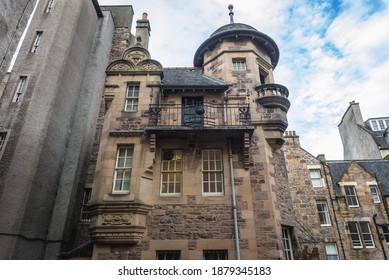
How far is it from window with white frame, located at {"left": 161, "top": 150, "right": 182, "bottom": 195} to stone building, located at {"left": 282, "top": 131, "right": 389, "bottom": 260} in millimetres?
10590

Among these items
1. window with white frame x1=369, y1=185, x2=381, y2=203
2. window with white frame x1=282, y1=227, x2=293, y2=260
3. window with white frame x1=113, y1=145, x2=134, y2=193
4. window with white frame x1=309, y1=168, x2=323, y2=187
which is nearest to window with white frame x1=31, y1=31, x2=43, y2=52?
window with white frame x1=113, y1=145, x2=134, y2=193

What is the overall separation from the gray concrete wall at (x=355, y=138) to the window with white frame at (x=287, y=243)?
19448mm

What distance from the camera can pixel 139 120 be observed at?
10070 mm

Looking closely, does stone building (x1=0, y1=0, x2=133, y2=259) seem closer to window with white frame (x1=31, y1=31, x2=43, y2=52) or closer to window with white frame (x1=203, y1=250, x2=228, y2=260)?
window with white frame (x1=31, y1=31, x2=43, y2=52)

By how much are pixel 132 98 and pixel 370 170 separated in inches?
812

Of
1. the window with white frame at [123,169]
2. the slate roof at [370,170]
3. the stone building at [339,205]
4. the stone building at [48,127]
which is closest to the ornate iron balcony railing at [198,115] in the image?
the window with white frame at [123,169]

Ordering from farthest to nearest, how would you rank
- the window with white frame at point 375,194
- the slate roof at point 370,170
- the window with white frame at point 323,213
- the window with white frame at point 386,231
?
the slate roof at point 370,170
the window with white frame at point 375,194
the window with white frame at point 323,213
the window with white frame at point 386,231

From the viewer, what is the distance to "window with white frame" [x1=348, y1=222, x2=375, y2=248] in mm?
16406

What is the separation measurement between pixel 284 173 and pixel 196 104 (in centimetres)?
513

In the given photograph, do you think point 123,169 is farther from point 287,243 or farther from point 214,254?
point 287,243

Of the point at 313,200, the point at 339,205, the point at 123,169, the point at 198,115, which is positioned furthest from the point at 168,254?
the point at 339,205

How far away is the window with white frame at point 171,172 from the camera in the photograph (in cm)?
920

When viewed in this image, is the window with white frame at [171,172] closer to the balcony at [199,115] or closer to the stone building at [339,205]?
the balcony at [199,115]
